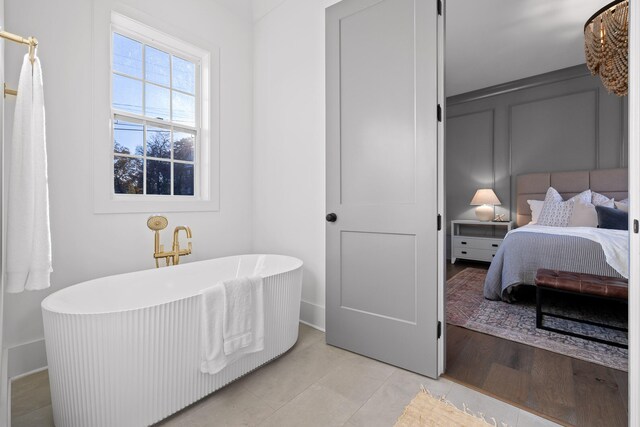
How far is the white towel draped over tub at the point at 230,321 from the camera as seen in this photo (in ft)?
5.05

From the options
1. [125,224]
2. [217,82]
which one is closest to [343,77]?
[217,82]

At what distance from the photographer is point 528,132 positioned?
4.52 m

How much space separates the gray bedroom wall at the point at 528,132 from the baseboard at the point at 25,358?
5.43 m

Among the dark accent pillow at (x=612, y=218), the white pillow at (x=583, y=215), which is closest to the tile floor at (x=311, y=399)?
the dark accent pillow at (x=612, y=218)

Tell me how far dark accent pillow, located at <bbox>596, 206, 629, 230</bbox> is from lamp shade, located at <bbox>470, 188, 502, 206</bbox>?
53.5 inches

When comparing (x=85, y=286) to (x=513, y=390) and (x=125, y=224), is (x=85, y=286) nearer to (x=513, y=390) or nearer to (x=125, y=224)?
(x=125, y=224)

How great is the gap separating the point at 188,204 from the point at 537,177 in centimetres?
467

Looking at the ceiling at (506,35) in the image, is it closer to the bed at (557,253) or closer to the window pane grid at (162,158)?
the window pane grid at (162,158)

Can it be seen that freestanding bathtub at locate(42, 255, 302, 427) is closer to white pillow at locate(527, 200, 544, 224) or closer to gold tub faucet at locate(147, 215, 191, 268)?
gold tub faucet at locate(147, 215, 191, 268)

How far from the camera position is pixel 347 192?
2.18 meters

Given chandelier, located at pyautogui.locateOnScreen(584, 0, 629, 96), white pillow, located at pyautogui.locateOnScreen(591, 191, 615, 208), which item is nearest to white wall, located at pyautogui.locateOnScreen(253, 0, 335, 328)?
chandelier, located at pyautogui.locateOnScreen(584, 0, 629, 96)

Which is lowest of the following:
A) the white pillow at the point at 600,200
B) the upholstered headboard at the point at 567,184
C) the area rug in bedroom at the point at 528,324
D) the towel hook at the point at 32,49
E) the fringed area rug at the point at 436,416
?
the fringed area rug at the point at 436,416

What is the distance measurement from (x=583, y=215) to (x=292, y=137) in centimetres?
362

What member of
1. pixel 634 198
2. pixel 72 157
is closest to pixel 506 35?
pixel 634 198
